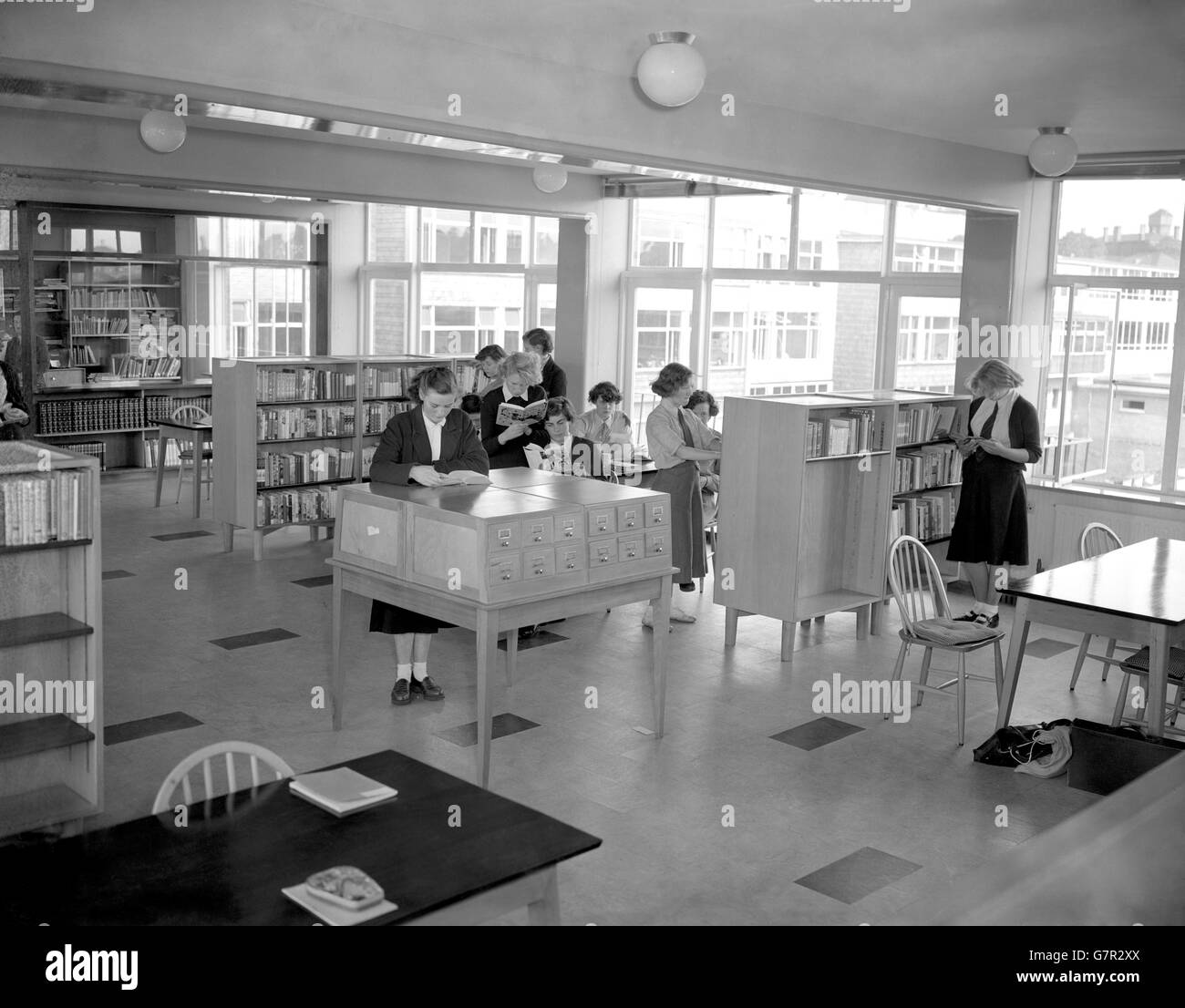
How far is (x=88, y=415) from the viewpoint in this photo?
13195 mm

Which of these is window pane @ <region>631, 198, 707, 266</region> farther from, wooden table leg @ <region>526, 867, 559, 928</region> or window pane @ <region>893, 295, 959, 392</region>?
wooden table leg @ <region>526, 867, 559, 928</region>

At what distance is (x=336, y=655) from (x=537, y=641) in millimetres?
2026

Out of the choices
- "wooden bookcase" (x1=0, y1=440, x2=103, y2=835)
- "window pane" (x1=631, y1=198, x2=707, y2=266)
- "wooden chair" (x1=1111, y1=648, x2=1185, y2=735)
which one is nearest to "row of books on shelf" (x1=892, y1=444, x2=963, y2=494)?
"wooden chair" (x1=1111, y1=648, x2=1185, y2=735)

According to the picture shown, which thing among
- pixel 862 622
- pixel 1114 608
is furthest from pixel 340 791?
pixel 862 622

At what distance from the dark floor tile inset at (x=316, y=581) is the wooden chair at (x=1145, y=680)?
17.4 feet

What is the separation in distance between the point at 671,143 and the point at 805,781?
3428 mm

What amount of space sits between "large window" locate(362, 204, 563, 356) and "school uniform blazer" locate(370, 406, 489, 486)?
319 inches

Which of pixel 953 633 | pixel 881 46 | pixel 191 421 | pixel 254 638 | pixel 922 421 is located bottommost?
pixel 254 638

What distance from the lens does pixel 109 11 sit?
4.45 m

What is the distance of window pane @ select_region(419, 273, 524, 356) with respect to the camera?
14609mm

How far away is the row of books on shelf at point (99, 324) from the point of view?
43.3 feet

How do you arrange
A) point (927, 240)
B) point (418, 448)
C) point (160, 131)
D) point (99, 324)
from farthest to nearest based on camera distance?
point (99, 324)
point (927, 240)
point (160, 131)
point (418, 448)

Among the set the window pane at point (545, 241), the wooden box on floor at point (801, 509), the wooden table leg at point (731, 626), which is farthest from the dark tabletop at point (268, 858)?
the window pane at point (545, 241)

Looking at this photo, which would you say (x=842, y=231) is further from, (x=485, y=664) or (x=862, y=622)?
(x=485, y=664)
